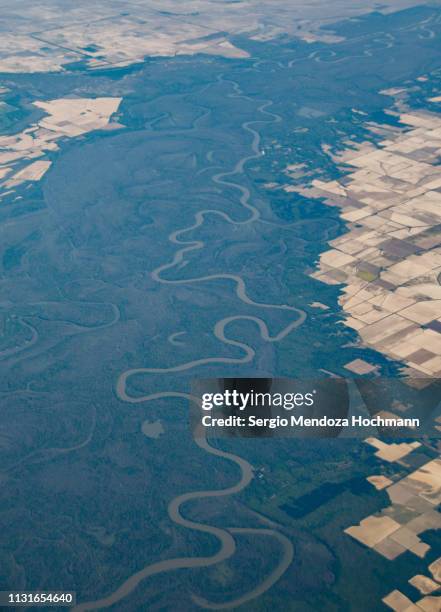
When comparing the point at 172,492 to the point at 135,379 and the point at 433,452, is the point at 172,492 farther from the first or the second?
the point at 433,452

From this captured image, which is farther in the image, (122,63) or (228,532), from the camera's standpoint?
(122,63)

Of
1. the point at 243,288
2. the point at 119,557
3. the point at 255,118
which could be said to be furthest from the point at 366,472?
Answer: the point at 255,118

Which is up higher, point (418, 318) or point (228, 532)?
point (418, 318)

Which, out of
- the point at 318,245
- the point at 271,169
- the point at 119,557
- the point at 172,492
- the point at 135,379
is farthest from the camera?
the point at 271,169

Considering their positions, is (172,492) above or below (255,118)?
A: below

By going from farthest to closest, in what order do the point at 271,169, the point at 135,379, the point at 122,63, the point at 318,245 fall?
the point at 122,63 < the point at 271,169 < the point at 318,245 < the point at 135,379

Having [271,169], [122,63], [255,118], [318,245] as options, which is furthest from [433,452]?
[122,63]

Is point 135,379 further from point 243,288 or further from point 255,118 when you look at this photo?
point 255,118

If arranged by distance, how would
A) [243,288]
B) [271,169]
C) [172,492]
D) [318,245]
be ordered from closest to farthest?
[172,492] < [243,288] < [318,245] < [271,169]

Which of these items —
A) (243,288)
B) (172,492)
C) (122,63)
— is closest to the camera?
(172,492)
